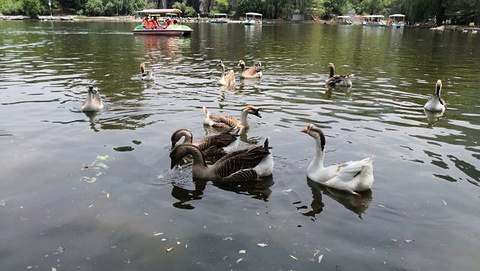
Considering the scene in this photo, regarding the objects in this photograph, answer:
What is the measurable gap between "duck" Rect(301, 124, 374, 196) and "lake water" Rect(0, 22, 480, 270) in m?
0.22

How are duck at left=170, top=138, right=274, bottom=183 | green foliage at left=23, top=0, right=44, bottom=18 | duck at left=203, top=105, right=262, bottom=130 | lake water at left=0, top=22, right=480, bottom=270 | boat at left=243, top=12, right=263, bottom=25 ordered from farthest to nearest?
green foliage at left=23, top=0, right=44, bottom=18 < boat at left=243, top=12, right=263, bottom=25 < duck at left=203, top=105, right=262, bottom=130 < duck at left=170, top=138, right=274, bottom=183 < lake water at left=0, top=22, right=480, bottom=270

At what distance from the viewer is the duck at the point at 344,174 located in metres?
8.06

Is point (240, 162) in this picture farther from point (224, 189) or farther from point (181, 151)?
point (181, 151)

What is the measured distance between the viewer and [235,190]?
8.48m

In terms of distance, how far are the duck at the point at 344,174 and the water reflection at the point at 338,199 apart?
0.28ft

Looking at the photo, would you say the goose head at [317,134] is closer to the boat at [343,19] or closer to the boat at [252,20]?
Result: the boat at [252,20]

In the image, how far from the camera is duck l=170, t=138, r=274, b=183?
342 inches

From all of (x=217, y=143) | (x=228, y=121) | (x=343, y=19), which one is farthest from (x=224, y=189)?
(x=343, y=19)

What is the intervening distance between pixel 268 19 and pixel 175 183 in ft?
430

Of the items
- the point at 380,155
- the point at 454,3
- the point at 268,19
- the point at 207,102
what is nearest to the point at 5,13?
the point at 268,19

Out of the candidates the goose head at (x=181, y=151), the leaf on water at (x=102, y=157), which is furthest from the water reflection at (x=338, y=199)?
the leaf on water at (x=102, y=157)

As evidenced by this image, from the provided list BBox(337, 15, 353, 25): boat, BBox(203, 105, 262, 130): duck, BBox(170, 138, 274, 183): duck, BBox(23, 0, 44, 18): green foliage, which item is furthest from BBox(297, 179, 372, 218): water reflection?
BBox(23, 0, 44, 18): green foliage

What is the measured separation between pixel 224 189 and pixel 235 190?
0.23 m

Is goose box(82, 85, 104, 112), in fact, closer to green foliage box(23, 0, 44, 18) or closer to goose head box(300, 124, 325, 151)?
goose head box(300, 124, 325, 151)
